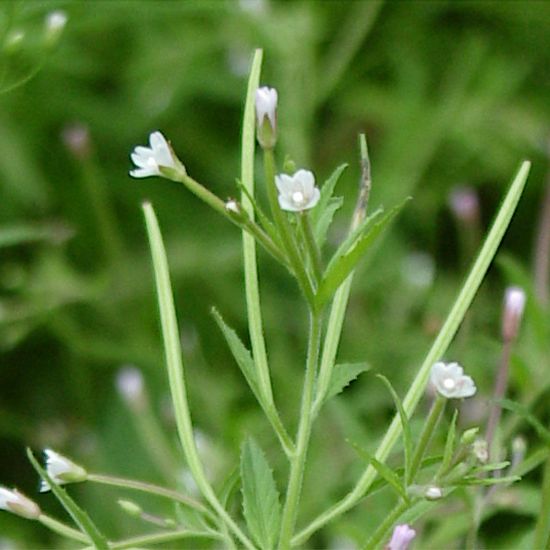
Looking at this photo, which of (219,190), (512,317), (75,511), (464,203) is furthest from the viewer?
(219,190)

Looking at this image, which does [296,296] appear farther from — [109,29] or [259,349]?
[259,349]

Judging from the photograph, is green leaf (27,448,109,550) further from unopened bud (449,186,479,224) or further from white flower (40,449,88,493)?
unopened bud (449,186,479,224)

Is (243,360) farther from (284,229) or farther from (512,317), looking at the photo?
(512,317)

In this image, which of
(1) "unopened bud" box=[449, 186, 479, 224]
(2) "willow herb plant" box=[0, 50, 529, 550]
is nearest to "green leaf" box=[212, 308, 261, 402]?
(2) "willow herb plant" box=[0, 50, 529, 550]

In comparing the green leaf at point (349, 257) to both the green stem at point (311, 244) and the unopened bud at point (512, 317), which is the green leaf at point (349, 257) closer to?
the green stem at point (311, 244)

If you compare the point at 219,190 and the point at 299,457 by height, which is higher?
the point at 299,457

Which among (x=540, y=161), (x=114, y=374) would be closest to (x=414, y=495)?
(x=114, y=374)

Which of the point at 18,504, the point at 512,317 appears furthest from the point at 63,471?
the point at 512,317

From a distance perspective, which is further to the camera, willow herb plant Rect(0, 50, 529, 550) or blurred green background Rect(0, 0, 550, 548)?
blurred green background Rect(0, 0, 550, 548)
